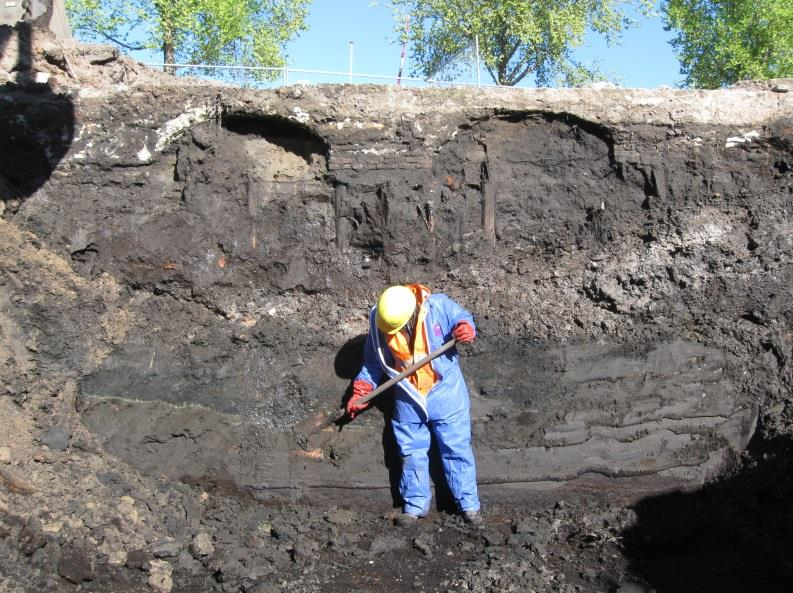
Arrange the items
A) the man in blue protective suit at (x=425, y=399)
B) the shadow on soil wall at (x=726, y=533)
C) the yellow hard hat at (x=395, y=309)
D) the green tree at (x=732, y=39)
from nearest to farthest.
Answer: the shadow on soil wall at (x=726, y=533)
the yellow hard hat at (x=395, y=309)
the man in blue protective suit at (x=425, y=399)
the green tree at (x=732, y=39)

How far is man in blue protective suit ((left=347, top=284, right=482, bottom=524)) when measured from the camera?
4.78 metres

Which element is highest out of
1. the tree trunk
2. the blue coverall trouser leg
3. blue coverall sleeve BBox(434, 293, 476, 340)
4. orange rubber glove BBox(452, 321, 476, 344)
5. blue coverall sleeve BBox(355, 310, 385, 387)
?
the tree trunk

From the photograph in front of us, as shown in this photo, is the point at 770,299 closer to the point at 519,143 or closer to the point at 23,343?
the point at 519,143

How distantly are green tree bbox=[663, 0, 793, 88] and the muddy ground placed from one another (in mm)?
17371

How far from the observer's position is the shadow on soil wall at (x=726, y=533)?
4074 millimetres

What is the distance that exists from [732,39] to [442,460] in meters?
20.4

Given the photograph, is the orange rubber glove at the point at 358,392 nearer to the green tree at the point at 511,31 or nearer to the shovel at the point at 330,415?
the shovel at the point at 330,415

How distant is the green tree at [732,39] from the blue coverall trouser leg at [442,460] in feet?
62.8

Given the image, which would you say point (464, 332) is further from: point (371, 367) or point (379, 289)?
point (379, 289)

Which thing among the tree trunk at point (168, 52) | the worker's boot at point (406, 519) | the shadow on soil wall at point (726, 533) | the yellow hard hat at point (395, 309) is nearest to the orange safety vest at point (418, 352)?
the yellow hard hat at point (395, 309)

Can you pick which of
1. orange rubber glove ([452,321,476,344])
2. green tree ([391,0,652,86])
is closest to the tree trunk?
green tree ([391,0,652,86])

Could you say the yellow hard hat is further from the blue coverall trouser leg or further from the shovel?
the blue coverall trouser leg

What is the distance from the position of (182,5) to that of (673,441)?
18.9 meters

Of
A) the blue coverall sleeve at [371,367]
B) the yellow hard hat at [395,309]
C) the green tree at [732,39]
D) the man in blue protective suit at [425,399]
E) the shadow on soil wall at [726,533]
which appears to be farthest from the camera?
the green tree at [732,39]
